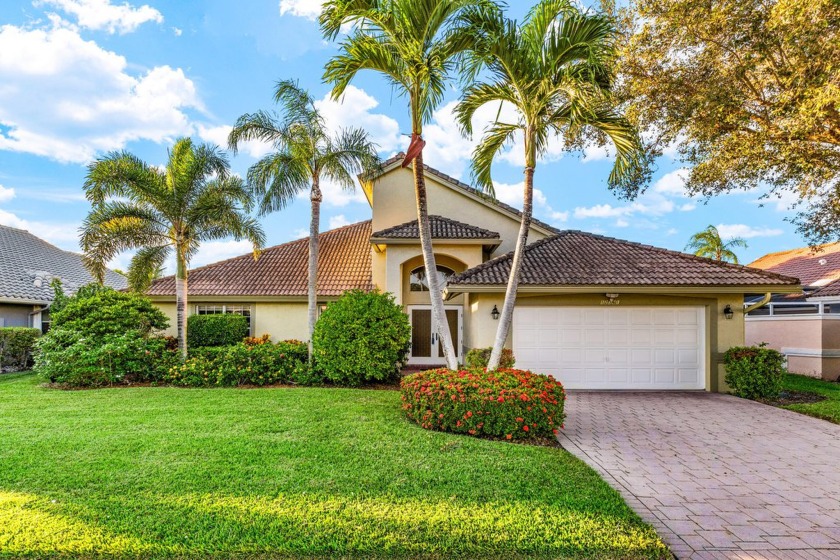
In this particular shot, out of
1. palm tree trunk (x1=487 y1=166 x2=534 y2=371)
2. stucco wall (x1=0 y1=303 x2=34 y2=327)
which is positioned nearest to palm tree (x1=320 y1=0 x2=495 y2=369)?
palm tree trunk (x1=487 y1=166 x2=534 y2=371)

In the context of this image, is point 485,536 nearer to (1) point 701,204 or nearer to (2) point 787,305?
(1) point 701,204

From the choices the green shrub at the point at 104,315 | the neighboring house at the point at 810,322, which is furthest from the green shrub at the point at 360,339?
the neighboring house at the point at 810,322

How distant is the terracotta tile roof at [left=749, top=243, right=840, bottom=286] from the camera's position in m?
17.9

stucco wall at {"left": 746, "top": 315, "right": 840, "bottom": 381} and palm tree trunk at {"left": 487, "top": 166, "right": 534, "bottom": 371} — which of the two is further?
stucco wall at {"left": 746, "top": 315, "right": 840, "bottom": 381}

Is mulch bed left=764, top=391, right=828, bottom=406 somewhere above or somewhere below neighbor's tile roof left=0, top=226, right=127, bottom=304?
below

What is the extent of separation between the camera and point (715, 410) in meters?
9.14

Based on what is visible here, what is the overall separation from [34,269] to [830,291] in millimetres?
35580

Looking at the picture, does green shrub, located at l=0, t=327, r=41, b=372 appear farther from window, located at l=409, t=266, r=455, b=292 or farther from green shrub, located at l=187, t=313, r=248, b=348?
window, located at l=409, t=266, r=455, b=292

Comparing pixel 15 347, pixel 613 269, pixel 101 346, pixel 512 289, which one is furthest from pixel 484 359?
pixel 15 347

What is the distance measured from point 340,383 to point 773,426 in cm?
1012

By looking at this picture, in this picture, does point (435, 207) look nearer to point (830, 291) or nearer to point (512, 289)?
point (512, 289)

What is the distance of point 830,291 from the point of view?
1587 cm

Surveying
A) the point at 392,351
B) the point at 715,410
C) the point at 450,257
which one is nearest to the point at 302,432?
the point at 392,351

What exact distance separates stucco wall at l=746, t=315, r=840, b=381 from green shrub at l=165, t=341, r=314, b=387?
1924cm
